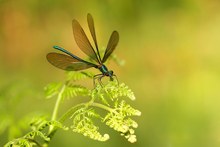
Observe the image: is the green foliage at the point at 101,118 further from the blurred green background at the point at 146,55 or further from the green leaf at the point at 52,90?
the blurred green background at the point at 146,55

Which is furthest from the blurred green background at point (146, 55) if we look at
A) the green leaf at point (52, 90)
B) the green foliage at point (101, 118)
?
the green foliage at point (101, 118)

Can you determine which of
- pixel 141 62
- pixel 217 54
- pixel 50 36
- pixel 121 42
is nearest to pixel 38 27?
pixel 50 36

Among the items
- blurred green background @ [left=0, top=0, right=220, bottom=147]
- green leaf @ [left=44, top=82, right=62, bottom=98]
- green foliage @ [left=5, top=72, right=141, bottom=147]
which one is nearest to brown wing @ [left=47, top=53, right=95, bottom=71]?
green leaf @ [left=44, top=82, right=62, bottom=98]

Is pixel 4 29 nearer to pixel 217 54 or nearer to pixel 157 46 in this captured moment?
pixel 157 46

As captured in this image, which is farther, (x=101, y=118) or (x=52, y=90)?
(x=52, y=90)

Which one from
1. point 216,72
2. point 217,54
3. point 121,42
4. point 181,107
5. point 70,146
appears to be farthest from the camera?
point 121,42

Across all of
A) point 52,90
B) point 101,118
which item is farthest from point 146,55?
point 101,118

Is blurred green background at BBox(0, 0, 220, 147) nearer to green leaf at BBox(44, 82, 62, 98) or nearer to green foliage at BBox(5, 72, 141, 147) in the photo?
green leaf at BBox(44, 82, 62, 98)

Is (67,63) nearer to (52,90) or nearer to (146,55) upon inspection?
(52,90)
